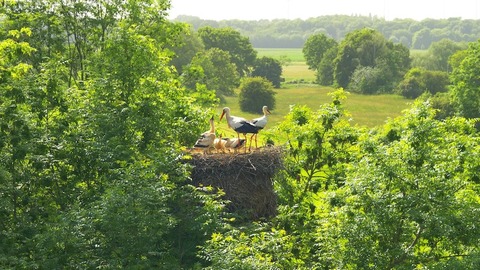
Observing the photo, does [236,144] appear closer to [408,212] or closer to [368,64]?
[408,212]

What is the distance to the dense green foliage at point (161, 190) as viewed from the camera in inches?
734

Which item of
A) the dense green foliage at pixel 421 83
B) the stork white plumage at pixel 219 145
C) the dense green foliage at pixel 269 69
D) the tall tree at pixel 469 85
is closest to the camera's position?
the stork white plumage at pixel 219 145

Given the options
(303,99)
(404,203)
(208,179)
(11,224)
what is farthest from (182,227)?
(303,99)

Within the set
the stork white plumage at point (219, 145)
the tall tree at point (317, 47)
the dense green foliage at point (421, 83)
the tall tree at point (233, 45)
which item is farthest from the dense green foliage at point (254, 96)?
the stork white plumage at point (219, 145)

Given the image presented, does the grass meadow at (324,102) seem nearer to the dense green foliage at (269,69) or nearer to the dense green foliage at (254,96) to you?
the dense green foliage at (254,96)

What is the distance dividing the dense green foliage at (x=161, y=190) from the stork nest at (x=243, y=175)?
0.67 metres

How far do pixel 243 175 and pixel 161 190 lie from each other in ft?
19.3

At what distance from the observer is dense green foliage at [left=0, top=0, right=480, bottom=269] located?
61.2 ft

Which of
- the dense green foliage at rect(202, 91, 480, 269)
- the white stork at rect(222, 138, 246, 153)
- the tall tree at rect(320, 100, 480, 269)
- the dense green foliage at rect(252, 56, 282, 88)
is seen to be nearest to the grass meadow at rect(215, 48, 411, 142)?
the dense green foliage at rect(252, 56, 282, 88)

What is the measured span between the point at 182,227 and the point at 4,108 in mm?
5991

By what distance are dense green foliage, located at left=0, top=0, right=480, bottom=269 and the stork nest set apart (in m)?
0.67

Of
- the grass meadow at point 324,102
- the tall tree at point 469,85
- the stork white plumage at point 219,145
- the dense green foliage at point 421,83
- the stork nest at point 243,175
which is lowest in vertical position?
the grass meadow at point 324,102

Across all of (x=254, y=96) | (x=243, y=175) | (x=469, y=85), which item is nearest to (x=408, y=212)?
(x=243, y=175)

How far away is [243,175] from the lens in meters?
25.2
